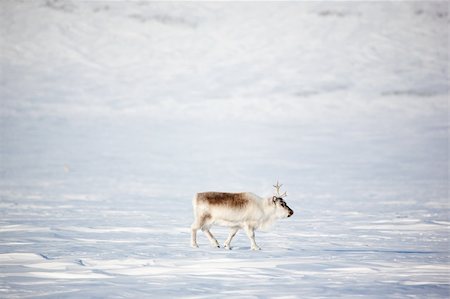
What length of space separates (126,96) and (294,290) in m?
47.8

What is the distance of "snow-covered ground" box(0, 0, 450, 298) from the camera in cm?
693

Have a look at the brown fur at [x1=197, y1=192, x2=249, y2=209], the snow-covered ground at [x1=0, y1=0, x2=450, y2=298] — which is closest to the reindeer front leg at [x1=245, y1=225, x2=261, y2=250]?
the snow-covered ground at [x1=0, y1=0, x2=450, y2=298]

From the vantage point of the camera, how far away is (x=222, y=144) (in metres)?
37.0

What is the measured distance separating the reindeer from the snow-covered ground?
341 mm

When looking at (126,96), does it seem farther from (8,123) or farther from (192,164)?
(192,164)

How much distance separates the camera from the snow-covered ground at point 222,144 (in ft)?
22.7

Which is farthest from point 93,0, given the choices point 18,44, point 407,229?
point 407,229

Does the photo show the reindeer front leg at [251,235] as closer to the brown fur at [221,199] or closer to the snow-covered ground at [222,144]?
the snow-covered ground at [222,144]

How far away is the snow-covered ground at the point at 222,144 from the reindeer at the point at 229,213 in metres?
0.34

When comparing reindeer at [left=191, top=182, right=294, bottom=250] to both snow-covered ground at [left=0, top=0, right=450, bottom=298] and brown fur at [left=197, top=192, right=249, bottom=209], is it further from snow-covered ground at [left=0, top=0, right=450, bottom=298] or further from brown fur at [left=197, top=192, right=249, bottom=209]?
snow-covered ground at [left=0, top=0, right=450, bottom=298]

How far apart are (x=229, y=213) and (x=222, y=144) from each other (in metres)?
28.3

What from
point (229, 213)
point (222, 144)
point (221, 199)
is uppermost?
point (222, 144)

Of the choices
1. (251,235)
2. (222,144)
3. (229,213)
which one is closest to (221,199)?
(229,213)

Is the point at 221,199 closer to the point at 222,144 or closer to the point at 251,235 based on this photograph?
the point at 251,235
